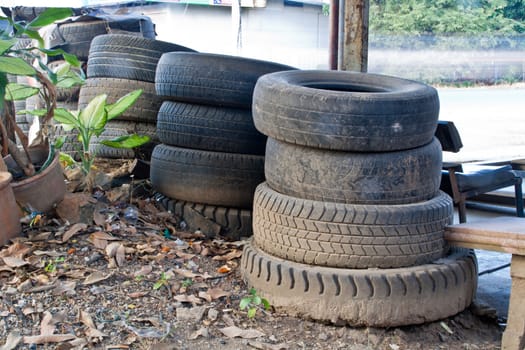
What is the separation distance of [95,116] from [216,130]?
75cm

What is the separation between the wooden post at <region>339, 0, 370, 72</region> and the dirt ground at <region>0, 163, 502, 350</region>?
2.02 metres

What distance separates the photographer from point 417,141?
3.10m

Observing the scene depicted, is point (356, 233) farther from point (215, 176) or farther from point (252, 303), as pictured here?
point (215, 176)

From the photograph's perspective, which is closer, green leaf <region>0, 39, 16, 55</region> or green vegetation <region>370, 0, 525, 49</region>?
green leaf <region>0, 39, 16, 55</region>

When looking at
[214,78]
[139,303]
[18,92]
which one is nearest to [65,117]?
[18,92]

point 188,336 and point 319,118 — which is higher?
point 319,118

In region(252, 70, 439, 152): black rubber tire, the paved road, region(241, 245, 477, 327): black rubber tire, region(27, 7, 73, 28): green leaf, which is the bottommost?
the paved road

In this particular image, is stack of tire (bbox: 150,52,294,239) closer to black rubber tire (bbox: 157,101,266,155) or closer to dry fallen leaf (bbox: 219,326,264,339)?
black rubber tire (bbox: 157,101,266,155)

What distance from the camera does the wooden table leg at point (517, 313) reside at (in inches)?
113

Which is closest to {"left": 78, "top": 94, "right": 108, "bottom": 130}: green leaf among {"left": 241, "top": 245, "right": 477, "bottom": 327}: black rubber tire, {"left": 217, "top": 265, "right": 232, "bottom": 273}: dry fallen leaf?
{"left": 217, "top": 265, "right": 232, "bottom": 273}: dry fallen leaf

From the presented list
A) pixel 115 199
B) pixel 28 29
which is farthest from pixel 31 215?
pixel 28 29

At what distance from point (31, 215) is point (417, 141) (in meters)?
2.02

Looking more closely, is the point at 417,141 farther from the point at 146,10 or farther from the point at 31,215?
the point at 146,10

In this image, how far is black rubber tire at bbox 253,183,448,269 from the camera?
2928 mm
